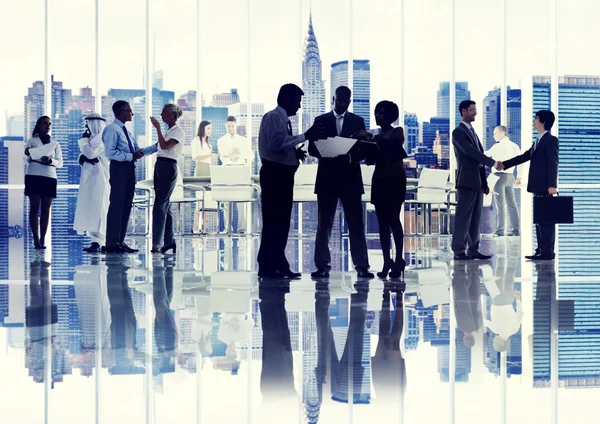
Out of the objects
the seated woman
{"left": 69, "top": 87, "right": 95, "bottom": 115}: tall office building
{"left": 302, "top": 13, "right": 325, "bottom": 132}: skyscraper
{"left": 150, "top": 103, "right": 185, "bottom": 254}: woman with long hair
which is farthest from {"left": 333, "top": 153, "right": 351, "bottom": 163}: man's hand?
{"left": 69, "top": 87, "right": 95, "bottom": 115}: tall office building

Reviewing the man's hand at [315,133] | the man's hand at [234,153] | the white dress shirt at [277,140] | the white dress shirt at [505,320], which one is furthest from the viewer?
the man's hand at [234,153]

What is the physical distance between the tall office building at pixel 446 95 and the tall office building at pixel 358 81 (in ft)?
4.28

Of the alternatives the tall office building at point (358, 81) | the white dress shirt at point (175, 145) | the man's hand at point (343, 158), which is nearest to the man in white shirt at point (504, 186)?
the tall office building at point (358, 81)

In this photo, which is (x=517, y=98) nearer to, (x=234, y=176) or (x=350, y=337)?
(x=234, y=176)

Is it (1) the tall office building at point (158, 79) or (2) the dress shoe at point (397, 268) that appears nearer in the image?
(2) the dress shoe at point (397, 268)

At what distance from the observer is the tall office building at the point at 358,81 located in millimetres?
14180

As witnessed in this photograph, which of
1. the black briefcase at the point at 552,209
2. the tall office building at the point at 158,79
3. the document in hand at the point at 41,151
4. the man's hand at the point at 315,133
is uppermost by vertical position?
the tall office building at the point at 158,79

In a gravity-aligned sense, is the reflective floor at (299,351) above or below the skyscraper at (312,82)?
below

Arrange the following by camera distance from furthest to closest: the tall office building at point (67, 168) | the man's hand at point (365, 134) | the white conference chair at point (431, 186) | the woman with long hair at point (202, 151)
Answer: the tall office building at point (67, 168), the woman with long hair at point (202, 151), the white conference chair at point (431, 186), the man's hand at point (365, 134)

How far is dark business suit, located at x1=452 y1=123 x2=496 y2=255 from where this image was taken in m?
7.05

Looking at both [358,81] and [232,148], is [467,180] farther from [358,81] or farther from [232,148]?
[358,81]

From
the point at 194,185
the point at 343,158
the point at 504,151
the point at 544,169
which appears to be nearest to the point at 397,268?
the point at 343,158

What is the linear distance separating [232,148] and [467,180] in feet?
18.6

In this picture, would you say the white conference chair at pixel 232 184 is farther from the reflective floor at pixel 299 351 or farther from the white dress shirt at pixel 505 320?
the white dress shirt at pixel 505 320
